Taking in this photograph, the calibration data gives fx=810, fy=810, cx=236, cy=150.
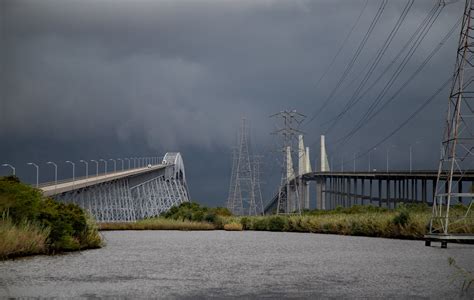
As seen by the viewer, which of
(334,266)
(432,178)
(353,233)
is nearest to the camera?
(334,266)

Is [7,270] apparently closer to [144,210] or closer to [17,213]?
[17,213]

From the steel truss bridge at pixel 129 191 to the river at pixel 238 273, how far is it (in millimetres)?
45340

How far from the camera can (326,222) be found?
222 ft

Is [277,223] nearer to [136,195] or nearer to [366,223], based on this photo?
[366,223]

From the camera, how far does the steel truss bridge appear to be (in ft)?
316

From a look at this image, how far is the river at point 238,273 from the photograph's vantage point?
2125 centimetres

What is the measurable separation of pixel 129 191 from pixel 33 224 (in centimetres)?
8813

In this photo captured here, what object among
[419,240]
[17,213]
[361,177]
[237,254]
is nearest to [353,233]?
[419,240]

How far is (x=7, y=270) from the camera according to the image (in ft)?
89.6

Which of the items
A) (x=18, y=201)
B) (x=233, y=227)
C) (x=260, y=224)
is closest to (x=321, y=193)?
(x=260, y=224)

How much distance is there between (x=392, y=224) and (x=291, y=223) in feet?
65.1

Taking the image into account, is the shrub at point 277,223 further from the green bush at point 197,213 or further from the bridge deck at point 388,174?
the bridge deck at point 388,174

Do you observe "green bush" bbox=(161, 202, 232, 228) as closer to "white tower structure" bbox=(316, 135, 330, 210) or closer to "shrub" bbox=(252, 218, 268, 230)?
"shrub" bbox=(252, 218, 268, 230)

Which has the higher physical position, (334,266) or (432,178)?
(432,178)
